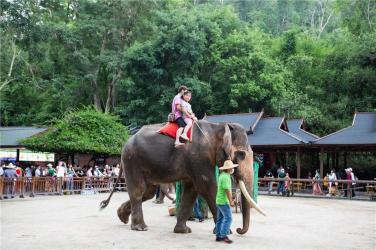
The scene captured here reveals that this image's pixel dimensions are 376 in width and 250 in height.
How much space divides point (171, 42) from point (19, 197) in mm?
21372

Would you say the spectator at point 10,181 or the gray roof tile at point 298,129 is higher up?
the gray roof tile at point 298,129

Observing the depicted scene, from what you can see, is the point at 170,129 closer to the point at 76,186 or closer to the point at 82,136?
the point at 76,186

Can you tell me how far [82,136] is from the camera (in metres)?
27.0

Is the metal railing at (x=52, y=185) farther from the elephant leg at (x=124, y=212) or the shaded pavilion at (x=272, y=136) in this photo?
the elephant leg at (x=124, y=212)

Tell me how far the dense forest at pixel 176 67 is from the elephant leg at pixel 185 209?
25.2 metres

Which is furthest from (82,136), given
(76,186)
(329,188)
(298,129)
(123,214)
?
(123,214)

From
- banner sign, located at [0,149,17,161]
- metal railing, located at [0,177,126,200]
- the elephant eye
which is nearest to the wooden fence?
metal railing, located at [0,177,126,200]

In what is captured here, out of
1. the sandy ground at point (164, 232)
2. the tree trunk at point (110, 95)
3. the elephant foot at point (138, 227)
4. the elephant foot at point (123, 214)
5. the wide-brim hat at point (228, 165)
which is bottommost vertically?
the sandy ground at point (164, 232)

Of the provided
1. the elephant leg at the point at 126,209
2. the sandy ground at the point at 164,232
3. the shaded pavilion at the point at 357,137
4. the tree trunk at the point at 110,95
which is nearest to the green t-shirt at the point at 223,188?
the sandy ground at the point at 164,232

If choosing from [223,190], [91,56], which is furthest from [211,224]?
[91,56]

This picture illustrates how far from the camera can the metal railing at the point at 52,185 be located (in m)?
20.5

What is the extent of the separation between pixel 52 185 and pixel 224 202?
16.1 m

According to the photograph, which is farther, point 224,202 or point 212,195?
point 212,195

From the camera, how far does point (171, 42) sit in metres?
39.2
